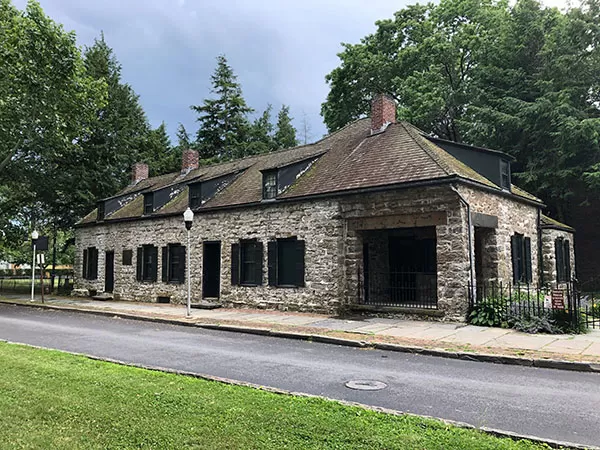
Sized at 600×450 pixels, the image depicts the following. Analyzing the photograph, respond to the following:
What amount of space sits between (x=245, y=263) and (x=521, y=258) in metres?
9.70

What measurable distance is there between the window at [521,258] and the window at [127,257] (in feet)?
53.4

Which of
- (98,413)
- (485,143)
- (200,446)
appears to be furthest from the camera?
(485,143)

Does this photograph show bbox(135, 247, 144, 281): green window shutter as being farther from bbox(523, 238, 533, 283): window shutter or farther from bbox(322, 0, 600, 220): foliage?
bbox(322, 0, 600, 220): foliage

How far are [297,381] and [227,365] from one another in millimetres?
1599

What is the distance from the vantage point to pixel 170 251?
784 inches

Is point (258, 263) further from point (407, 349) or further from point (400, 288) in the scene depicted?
point (407, 349)

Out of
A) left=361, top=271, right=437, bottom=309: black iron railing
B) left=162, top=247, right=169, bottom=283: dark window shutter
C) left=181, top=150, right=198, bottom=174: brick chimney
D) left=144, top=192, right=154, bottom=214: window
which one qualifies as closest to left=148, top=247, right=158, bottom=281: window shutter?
left=162, top=247, right=169, bottom=283: dark window shutter

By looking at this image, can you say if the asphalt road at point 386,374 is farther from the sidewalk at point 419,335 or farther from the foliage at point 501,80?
the foliage at point 501,80

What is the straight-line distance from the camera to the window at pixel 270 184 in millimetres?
16453

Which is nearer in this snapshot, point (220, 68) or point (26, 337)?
point (26, 337)

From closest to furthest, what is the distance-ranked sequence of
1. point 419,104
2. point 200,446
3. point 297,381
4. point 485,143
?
1. point 200,446
2. point 297,381
3. point 485,143
4. point 419,104

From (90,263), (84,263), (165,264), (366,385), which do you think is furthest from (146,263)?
(366,385)

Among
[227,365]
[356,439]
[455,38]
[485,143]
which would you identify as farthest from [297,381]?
[455,38]

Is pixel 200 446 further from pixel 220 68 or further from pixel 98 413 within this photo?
pixel 220 68
